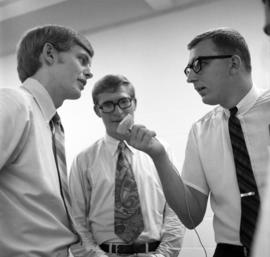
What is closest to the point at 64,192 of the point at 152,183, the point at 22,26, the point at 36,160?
the point at 36,160

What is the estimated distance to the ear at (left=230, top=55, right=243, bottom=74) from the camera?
67.7 inches

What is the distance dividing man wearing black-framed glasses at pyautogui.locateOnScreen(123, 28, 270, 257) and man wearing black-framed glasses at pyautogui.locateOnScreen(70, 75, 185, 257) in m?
0.47

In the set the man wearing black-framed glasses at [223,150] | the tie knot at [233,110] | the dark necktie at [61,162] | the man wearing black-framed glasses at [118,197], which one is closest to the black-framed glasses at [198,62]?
the man wearing black-framed glasses at [223,150]

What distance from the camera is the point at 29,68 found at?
5.44ft

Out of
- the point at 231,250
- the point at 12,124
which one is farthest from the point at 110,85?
the point at 231,250

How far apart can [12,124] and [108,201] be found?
1.05 metres

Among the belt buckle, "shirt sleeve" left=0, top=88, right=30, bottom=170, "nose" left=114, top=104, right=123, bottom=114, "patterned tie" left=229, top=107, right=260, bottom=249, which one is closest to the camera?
"shirt sleeve" left=0, top=88, right=30, bottom=170

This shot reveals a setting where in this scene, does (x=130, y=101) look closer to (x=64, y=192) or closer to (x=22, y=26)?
(x=64, y=192)

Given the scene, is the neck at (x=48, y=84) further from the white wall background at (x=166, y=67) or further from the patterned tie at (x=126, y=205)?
the white wall background at (x=166, y=67)

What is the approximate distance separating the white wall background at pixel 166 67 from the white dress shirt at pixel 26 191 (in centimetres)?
170

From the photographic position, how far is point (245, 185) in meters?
1.44

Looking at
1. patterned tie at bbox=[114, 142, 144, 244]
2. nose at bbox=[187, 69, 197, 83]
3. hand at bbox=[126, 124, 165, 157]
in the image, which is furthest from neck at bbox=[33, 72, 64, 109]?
patterned tie at bbox=[114, 142, 144, 244]

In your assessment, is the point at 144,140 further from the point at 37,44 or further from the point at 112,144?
the point at 112,144

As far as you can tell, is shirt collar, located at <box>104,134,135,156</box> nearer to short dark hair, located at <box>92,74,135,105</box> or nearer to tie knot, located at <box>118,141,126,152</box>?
tie knot, located at <box>118,141,126,152</box>
